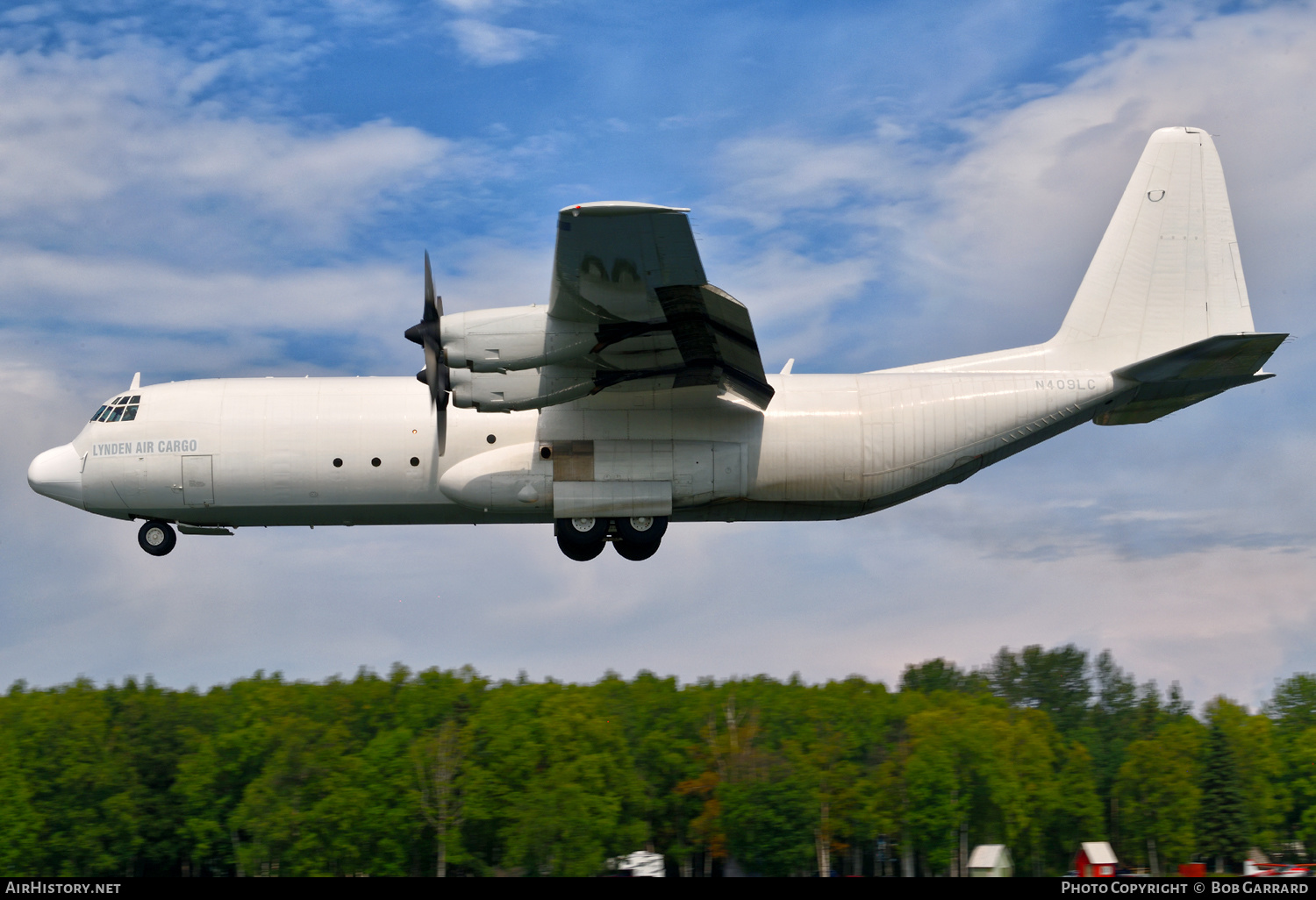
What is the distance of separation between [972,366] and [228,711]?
44062 millimetres

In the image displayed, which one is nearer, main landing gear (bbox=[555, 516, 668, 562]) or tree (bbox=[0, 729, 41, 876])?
main landing gear (bbox=[555, 516, 668, 562])

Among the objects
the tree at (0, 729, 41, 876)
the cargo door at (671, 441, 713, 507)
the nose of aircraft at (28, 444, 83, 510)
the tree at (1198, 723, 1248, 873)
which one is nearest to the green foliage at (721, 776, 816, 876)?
the tree at (1198, 723, 1248, 873)

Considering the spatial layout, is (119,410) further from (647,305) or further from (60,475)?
(647,305)

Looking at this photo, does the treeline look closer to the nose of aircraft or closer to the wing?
the nose of aircraft

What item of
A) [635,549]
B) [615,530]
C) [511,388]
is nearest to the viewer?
[511,388]

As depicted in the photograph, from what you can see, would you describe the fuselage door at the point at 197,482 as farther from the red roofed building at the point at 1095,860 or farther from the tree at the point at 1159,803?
the tree at the point at 1159,803

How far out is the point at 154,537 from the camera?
69.8 feet

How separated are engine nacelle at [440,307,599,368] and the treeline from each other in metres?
28.1

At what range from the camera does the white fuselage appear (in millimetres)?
20141

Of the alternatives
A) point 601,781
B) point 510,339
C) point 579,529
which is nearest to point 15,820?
point 601,781

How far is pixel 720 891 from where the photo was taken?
1377 cm

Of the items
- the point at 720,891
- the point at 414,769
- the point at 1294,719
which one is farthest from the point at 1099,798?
Answer: the point at 720,891

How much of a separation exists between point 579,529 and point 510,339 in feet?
14.0

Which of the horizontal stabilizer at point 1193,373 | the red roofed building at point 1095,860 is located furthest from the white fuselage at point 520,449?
the red roofed building at point 1095,860
